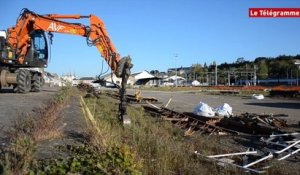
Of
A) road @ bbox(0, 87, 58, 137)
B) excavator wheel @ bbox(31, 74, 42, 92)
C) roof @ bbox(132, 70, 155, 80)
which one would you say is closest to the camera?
road @ bbox(0, 87, 58, 137)

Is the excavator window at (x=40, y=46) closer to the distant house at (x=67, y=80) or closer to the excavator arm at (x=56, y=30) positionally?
the excavator arm at (x=56, y=30)

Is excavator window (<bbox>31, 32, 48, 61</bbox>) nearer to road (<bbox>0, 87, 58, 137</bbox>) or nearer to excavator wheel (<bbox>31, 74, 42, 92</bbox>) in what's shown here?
excavator wheel (<bbox>31, 74, 42, 92</bbox>)

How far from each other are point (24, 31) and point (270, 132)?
19.3 m

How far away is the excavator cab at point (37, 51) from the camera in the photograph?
2691 cm

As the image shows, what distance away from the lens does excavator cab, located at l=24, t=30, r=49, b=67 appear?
26906mm

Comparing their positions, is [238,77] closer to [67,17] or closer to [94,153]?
Answer: [67,17]

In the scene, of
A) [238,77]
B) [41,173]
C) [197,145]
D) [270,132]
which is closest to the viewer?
[41,173]

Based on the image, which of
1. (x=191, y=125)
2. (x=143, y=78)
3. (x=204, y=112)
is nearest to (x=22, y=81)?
(x=204, y=112)

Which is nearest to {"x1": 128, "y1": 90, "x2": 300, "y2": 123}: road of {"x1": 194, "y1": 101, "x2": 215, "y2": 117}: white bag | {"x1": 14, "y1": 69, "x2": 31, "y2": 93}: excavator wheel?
{"x1": 194, "y1": 101, "x2": 215, "y2": 117}: white bag

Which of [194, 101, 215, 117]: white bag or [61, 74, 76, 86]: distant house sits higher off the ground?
[61, 74, 76, 86]: distant house

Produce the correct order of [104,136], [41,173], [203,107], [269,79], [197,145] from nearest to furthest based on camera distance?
[41,173]
[104,136]
[197,145]
[203,107]
[269,79]

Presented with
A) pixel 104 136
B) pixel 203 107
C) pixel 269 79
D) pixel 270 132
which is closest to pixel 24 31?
pixel 203 107

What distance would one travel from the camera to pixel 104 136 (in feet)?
21.4

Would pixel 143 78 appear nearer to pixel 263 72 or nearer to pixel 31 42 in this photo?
pixel 263 72
